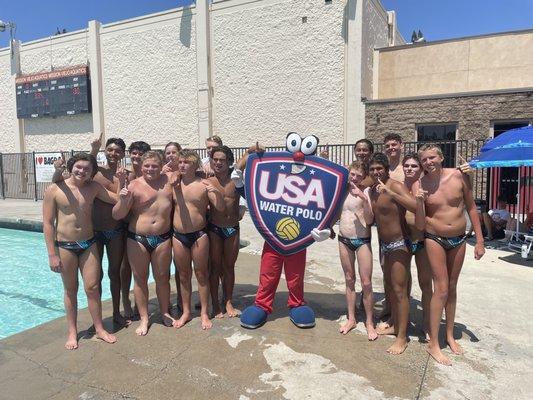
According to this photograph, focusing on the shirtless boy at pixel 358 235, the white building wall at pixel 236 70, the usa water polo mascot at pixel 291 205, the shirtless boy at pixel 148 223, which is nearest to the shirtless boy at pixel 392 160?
the shirtless boy at pixel 358 235

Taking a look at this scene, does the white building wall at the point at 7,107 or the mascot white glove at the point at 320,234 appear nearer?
the mascot white glove at the point at 320,234

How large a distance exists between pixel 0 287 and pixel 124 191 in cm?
548

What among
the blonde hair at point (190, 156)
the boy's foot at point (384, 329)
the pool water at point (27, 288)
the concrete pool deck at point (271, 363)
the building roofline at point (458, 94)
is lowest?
the pool water at point (27, 288)

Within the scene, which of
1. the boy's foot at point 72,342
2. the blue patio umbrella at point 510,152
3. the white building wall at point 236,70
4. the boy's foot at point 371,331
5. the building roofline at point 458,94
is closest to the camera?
the boy's foot at point 72,342

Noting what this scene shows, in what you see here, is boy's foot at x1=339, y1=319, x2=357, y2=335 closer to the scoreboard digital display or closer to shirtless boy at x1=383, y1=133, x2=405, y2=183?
shirtless boy at x1=383, y1=133, x2=405, y2=183

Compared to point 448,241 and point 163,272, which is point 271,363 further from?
point 448,241

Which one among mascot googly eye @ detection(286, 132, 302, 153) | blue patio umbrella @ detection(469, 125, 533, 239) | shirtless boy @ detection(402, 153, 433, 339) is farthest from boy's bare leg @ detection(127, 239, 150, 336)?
blue patio umbrella @ detection(469, 125, 533, 239)

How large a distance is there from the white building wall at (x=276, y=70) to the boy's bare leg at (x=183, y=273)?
11152 millimetres

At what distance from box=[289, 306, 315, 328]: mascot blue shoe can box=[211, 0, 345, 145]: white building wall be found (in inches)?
430

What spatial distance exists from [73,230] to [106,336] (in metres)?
1.05

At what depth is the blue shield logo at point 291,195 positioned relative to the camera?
3.82m

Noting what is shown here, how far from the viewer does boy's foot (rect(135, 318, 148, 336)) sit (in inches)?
150

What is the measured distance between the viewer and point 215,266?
4.23 meters

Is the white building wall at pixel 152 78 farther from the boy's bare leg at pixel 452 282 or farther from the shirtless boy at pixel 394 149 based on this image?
the boy's bare leg at pixel 452 282
